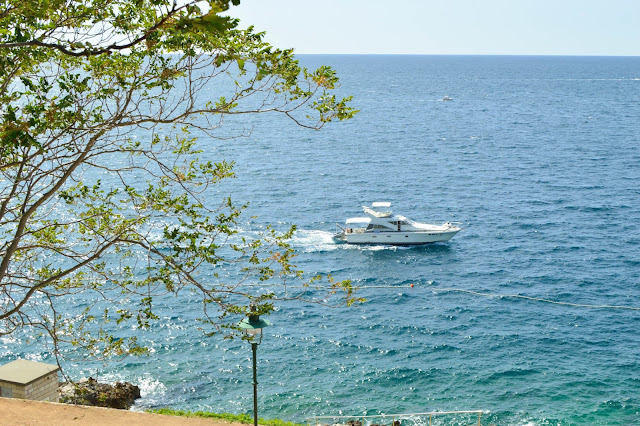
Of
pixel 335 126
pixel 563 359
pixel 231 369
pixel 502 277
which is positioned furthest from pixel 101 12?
pixel 335 126

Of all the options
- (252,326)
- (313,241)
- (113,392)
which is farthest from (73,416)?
(313,241)

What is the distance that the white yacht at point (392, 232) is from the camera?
50938 mm

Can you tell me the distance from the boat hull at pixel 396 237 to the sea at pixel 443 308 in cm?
74

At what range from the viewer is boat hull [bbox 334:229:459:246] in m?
50.9

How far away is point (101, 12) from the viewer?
10.9 meters

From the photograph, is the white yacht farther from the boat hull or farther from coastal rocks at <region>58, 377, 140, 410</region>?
coastal rocks at <region>58, 377, 140, 410</region>

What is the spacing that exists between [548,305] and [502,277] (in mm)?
4946

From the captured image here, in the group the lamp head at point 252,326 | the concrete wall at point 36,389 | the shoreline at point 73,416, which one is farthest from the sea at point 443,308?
the lamp head at point 252,326

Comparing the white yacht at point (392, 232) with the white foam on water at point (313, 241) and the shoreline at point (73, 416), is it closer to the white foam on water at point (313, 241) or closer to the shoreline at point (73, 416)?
the white foam on water at point (313, 241)

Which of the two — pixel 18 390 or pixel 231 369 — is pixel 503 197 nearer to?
pixel 231 369

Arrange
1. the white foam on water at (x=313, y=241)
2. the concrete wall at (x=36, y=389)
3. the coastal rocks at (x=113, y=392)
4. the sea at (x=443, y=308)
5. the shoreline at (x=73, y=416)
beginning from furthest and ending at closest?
the white foam on water at (x=313, y=241)
the sea at (x=443, y=308)
the coastal rocks at (x=113, y=392)
the concrete wall at (x=36, y=389)
the shoreline at (x=73, y=416)

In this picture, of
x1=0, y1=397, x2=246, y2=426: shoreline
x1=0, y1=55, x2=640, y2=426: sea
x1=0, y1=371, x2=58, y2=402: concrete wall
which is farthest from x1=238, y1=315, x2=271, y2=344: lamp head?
x1=0, y1=371, x2=58, y2=402: concrete wall

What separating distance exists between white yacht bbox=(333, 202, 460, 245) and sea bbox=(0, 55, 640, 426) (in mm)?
882

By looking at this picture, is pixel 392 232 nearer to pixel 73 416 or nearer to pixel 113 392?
pixel 113 392
